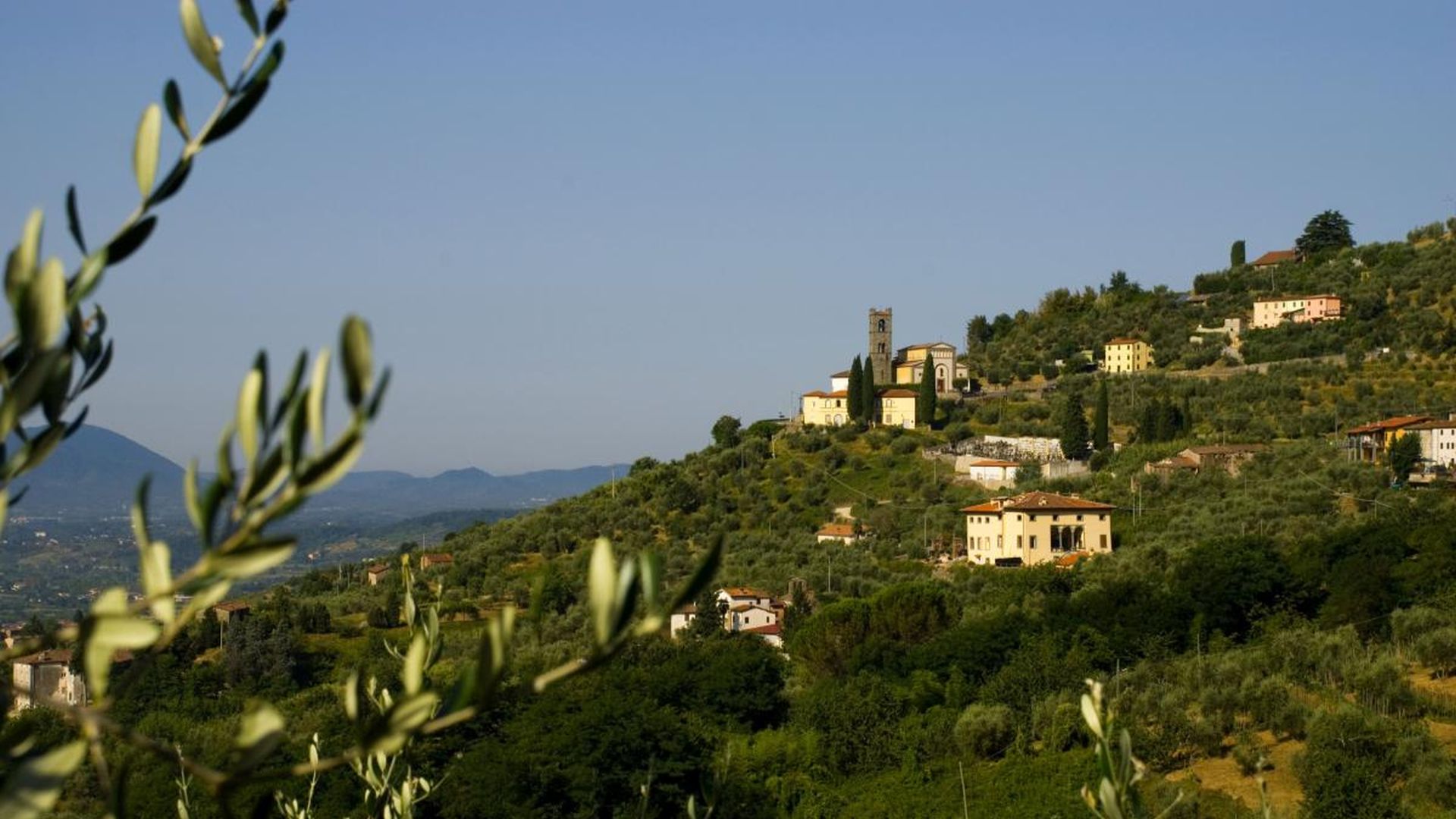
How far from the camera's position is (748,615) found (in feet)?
121

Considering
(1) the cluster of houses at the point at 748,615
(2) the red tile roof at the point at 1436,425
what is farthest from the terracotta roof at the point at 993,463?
(1) the cluster of houses at the point at 748,615

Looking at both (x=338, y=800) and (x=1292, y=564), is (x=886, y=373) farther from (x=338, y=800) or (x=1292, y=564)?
(x=338, y=800)

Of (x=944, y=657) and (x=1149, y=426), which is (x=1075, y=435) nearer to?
(x=1149, y=426)

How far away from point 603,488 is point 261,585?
48.5 metres

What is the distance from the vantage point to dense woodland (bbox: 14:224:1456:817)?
790 inches

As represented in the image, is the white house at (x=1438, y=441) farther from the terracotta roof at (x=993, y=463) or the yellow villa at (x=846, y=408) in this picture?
the yellow villa at (x=846, y=408)

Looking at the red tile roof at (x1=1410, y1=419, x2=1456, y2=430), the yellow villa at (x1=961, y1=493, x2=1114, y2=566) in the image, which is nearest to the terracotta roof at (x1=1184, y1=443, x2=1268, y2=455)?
the red tile roof at (x1=1410, y1=419, x2=1456, y2=430)

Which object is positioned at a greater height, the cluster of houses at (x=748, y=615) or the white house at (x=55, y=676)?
the cluster of houses at (x=748, y=615)

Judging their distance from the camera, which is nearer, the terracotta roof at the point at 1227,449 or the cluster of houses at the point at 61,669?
the cluster of houses at the point at 61,669

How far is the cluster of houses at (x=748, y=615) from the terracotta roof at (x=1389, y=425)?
57.6ft

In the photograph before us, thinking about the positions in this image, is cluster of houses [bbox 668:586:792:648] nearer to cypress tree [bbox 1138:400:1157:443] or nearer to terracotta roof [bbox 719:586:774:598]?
terracotta roof [bbox 719:586:774:598]

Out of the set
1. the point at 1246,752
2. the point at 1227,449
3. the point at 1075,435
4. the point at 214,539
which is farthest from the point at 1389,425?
the point at 214,539

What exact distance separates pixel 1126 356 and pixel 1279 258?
19.5 metres

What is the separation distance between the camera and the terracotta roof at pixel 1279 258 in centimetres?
7629
